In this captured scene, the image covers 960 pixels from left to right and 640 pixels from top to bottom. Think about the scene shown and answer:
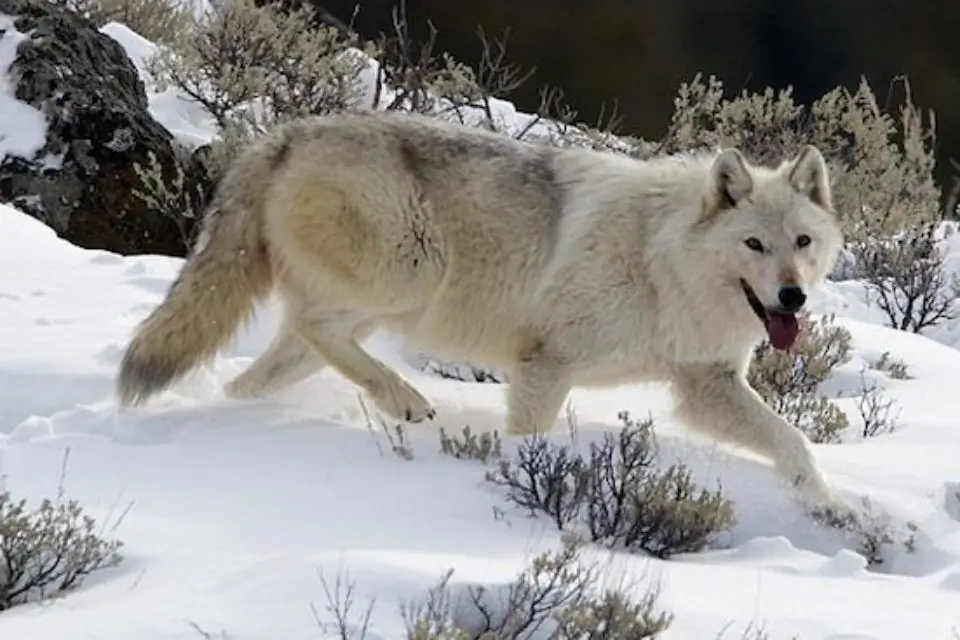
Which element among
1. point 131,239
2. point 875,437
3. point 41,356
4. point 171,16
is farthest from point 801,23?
point 41,356

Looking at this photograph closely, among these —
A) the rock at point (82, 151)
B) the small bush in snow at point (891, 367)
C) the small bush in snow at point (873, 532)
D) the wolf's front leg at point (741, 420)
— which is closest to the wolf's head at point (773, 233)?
the wolf's front leg at point (741, 420)

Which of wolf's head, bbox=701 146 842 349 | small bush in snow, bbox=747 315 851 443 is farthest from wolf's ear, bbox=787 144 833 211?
small bush in snow, bbox=747 315 851 443

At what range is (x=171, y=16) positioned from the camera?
15.8 meters

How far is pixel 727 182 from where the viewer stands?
221 inches

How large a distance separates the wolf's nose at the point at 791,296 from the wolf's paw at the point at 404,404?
150 centimetres

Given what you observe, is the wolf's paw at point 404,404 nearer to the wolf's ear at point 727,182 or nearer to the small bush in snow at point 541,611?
the wolf's ear at point 727,182

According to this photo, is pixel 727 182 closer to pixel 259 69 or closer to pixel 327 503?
pixel 327 503

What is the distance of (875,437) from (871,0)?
13.7 m

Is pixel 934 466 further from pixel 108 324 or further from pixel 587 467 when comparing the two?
pixel 108 324

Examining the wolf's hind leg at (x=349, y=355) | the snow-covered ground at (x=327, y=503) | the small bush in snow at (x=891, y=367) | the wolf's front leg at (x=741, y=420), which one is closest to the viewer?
the snow-covered ground at (x=327, y=503)

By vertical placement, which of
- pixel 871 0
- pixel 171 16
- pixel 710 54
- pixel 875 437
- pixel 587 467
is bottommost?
pixel 587 467

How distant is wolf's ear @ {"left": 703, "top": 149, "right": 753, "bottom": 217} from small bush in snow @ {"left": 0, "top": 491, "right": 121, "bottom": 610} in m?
3.02

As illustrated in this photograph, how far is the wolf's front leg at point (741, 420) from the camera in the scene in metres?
5.18

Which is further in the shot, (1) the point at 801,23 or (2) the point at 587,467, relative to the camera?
Result: (1) the point at 801,23
